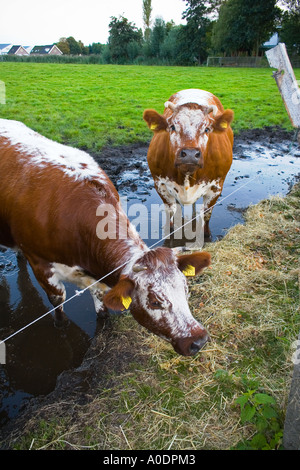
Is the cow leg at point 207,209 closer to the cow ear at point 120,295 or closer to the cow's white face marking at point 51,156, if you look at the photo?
the cow's white face marking at point 51,156

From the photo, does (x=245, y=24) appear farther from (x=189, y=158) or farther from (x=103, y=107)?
(x=189, y=158)

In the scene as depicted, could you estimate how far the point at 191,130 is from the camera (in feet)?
14.0

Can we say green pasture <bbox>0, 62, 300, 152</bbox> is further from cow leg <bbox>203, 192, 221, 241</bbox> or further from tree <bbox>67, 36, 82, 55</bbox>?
tree <bbox>67, 36, 82, 55</bbox>

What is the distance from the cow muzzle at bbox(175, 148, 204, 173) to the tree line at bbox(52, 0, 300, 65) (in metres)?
49.2

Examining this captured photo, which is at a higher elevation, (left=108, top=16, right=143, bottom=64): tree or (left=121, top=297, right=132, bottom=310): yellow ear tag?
(left=108, top=16, right=143, bottom=64): tree

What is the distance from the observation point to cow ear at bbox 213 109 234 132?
181 inches

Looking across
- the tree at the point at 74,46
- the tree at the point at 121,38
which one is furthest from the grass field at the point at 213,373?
the tree at the point at 74,46

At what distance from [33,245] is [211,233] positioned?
11.2 ft

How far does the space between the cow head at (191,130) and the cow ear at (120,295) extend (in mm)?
2188

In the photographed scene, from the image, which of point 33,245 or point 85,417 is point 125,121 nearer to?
point 33,245

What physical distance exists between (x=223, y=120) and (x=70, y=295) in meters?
3.31

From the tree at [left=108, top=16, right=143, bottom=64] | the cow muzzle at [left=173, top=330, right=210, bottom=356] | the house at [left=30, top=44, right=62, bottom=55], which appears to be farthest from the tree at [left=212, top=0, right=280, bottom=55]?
the house at [left=30, top=44, right=62, bottom=55]

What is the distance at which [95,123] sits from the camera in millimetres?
11664

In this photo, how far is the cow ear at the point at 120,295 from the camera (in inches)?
95.0
